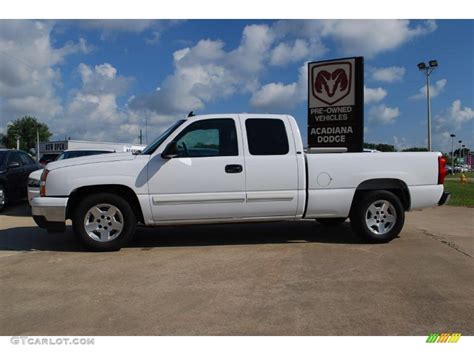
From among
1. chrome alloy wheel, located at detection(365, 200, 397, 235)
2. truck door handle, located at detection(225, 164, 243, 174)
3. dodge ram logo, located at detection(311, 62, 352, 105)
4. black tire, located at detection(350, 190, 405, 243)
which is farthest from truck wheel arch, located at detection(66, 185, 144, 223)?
dodge ram logo, located at detection(311, 62, 352, 105)

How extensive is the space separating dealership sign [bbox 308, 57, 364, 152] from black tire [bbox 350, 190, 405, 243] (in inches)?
167

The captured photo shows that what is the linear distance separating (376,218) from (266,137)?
211 cm

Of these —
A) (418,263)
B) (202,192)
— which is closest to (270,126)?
(202,192)

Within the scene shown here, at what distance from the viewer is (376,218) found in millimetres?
6480

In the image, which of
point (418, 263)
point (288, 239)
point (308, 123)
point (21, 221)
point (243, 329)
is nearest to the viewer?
point (243, 329)

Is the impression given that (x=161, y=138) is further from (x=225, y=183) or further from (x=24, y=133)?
(x=24, y=133)

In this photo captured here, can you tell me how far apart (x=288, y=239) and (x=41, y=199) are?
3719 millimetres

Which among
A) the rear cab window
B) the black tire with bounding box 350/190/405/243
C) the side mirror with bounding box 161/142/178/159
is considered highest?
the rear cab window

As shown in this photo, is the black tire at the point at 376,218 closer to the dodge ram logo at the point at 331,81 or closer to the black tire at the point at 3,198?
the dodge ram logo at the point at 331,81

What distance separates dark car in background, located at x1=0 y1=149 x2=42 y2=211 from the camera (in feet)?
34.2

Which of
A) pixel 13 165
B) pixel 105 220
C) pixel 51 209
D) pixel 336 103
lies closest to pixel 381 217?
pixel 105 220

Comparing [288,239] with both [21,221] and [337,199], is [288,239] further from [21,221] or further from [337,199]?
[21,221]

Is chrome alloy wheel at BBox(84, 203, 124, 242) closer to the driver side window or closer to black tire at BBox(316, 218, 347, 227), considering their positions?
the driver side window

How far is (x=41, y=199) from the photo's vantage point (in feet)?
19.2
